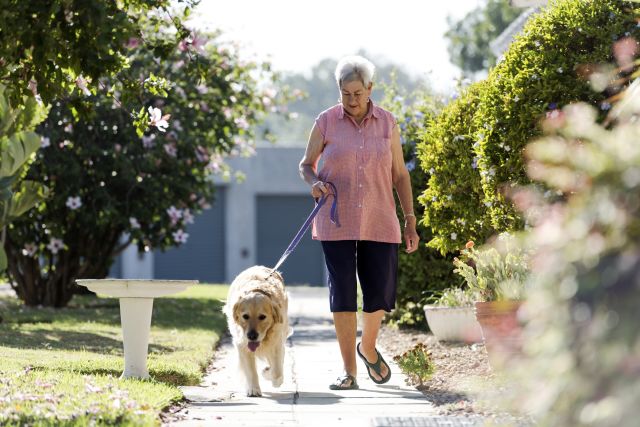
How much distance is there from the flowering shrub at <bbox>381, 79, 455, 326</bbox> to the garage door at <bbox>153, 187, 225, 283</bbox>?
19.9 meters

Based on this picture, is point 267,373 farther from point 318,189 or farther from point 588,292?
point 588,292

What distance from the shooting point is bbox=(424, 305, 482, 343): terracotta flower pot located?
958 centimetres

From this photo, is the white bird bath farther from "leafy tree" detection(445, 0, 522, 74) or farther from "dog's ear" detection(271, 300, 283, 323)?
"leafy tree" detection(445, 0, 522, 74)

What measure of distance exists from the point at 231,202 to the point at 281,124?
279 ft

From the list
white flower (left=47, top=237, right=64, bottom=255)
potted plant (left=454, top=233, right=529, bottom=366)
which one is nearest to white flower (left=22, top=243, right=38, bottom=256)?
white flower (left=47, top=237, right=64, bottom=255)

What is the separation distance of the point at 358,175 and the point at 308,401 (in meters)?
1.54

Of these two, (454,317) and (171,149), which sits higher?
(171,149)

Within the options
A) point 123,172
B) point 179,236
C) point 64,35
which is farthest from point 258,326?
point 179,236

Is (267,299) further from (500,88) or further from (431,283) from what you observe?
(431,283)

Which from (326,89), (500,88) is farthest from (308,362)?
(326,89)

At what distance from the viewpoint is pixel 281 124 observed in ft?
384

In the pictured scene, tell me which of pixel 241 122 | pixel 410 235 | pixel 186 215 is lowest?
pixel 186 215

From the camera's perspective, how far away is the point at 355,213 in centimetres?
721

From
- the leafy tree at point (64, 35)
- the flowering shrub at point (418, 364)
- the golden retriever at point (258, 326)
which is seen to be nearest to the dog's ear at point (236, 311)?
the golden retriever at point (258, 326)
